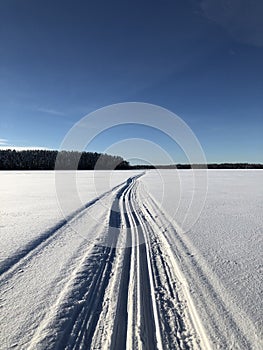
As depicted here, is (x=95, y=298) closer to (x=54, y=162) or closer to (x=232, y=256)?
(x=232, y=256)

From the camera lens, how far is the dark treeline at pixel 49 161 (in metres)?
64.1

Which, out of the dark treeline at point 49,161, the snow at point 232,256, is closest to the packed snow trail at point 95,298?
the snow at point 232,256

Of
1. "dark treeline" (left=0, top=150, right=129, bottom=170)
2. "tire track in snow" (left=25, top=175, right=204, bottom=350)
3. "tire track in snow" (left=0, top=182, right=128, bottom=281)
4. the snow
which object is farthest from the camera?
"dark treeline" (left=0, top=150, right=129, bottom=170)

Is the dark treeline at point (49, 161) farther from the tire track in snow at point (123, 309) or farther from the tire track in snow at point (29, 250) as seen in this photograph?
the tire track in snow at point (123, 309)

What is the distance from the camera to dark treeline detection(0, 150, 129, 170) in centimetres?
6412

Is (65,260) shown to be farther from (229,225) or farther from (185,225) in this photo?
(229,225)

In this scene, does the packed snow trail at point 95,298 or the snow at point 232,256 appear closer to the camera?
the packed snow trail at point 95,298

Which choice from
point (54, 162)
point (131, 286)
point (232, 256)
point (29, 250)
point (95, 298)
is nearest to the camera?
point (95, 298)

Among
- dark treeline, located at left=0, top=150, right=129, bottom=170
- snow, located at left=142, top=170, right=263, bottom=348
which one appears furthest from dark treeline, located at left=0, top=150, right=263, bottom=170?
snow, located at left=142, top=170, right=263, bottom=348

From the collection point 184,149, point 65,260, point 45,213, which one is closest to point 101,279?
point 65,260

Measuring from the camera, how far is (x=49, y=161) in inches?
2653

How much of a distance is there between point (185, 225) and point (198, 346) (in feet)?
12.2

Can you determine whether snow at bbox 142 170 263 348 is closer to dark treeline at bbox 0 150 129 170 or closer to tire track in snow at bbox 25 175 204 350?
tire track in snow at bbox 25 175 204 350

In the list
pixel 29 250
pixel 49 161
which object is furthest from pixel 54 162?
pixel 29 250
